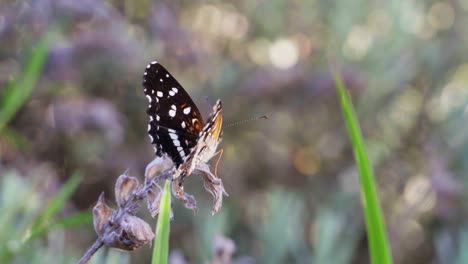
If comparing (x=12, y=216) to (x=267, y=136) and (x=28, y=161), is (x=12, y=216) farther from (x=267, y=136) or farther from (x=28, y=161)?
(x=267, y=136)

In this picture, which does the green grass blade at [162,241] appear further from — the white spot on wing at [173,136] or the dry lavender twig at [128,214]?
the white spot on wing at [173,136]

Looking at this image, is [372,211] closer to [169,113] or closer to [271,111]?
[169,113]

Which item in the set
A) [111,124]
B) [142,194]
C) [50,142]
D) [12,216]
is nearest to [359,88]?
[111,124]

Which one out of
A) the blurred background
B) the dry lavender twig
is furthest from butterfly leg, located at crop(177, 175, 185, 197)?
the blurred background

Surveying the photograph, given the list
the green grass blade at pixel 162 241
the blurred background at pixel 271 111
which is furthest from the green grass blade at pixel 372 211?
the blurred background at pixel 271 111

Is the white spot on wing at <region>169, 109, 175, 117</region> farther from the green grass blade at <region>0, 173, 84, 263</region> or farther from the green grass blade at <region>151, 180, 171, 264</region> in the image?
the green grass blade at <region>151, 180, 171, 264</region>
